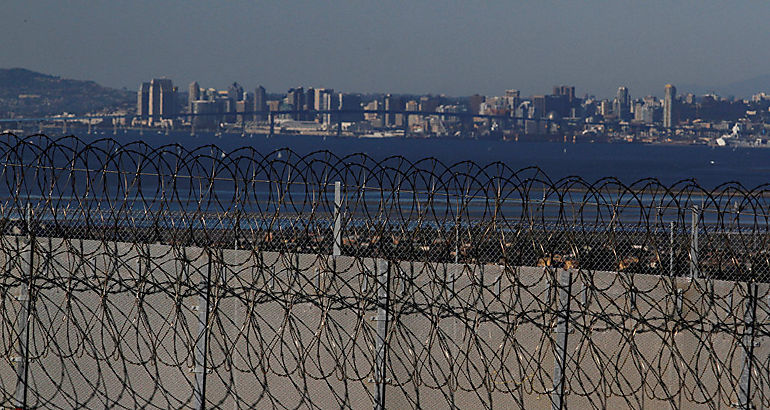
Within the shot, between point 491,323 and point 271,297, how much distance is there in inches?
67.4

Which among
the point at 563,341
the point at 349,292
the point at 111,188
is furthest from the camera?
the point at 111,188

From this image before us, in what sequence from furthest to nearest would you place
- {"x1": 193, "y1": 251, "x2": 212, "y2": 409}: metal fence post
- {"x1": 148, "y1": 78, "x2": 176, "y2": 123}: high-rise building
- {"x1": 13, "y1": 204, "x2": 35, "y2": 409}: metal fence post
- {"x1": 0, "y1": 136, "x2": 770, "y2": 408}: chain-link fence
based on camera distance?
1. {"x1": 148, "y1": 78, "x2": 176, "y2": 123}: high-rise building
2. {"x1": 13, "y1": 204, "x2": 35, "y2": 409}: metal fence post
3. {"x1": 193, "y1": 251, "x2": 212, "y2": 409}: metal fence post
4. {"x1": 0, "y1": 136, "x2": 770, "y2": 408}: chain-link fence

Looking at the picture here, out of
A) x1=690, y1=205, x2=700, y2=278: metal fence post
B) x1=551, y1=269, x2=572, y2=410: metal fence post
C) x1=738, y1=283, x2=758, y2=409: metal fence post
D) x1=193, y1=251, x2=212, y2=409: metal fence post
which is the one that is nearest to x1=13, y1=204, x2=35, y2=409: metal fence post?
x1=193, y1=251, x2=212, y2=409: metal fence post

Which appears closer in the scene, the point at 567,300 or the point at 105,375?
the point at 567,300

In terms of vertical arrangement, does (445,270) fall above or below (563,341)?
above

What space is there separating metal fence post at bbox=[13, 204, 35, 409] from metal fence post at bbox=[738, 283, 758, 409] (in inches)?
215

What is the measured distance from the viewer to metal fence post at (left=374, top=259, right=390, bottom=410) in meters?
7.45

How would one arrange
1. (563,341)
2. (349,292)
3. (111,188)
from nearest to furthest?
(563,341)
(349,292)
(111,188)

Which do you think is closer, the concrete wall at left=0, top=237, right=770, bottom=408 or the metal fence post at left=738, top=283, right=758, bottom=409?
the metal fence post at left=738, top=283, right=758, bottom=409

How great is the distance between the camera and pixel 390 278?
24.6ft

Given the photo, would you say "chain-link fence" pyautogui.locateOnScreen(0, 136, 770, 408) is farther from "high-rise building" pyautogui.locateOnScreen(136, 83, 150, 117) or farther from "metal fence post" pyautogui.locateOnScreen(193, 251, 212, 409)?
"high-rise building" pyautogui.locateOnScreen(136, 83, 150, 117)

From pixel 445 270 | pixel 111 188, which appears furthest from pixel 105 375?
pixel 111 188

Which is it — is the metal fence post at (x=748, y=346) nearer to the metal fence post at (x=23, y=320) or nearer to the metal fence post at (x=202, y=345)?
the metal fence post at (x=202, y=345)

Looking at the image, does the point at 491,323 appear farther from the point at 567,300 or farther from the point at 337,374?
the point at 337,374
